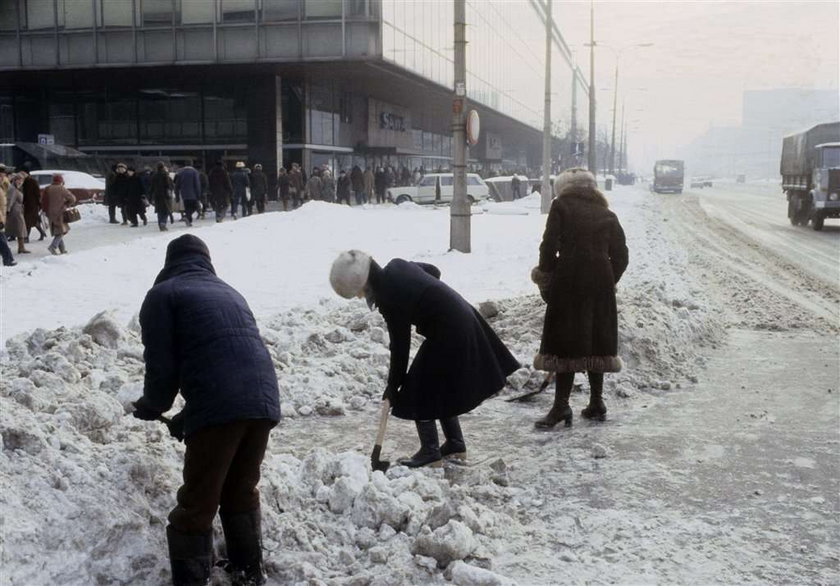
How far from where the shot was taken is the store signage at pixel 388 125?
155 ft

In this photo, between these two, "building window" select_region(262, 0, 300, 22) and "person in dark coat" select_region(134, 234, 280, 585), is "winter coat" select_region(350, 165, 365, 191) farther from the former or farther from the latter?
"person in dark coat" select_region(134, 234, 280, 585)

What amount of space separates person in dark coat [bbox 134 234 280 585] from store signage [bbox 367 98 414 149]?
43.5 meters

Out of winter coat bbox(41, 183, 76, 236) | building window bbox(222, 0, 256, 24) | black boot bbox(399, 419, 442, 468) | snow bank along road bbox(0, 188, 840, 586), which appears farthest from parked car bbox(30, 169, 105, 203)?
black boot bbox(399, 419, 442, 468)

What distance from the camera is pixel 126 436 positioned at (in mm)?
4957

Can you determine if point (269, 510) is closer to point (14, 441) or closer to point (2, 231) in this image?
point (14, 441)

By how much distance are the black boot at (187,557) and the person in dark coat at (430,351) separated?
1.68m

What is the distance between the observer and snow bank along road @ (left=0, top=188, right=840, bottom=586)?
4.10m

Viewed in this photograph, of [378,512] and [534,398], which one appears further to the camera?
[534,398]

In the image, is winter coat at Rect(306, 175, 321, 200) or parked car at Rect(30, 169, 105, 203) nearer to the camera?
parked car at Rect(30, 169, 105, 203)

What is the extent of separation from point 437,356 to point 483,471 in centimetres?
74

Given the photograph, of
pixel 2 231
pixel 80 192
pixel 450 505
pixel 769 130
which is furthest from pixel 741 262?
pixel 769 130

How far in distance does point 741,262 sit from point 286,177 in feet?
54.8

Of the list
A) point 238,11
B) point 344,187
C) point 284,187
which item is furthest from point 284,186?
point 238,11

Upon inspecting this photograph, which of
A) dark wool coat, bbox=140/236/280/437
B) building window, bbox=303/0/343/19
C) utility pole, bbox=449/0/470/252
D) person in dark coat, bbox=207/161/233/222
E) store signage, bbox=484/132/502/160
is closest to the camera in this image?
dark wool coat, bbox=140/236/280/437
